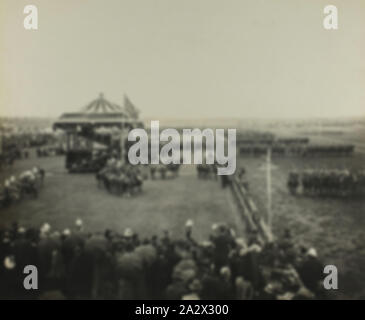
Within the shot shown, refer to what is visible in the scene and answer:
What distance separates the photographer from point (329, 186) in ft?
43.5

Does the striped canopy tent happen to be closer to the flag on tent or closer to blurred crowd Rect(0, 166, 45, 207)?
the flag on tent

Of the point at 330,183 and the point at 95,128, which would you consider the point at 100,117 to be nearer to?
the point at 95,128

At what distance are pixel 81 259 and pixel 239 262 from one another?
2.96 m

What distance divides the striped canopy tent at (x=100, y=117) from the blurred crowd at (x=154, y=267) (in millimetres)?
5462

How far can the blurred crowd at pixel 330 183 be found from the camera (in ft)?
41.7

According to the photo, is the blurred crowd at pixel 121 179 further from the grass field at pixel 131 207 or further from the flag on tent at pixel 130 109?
the flag on tent at pixel 130 109

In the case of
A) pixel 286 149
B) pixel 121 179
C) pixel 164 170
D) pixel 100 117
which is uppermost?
pixel 100 117

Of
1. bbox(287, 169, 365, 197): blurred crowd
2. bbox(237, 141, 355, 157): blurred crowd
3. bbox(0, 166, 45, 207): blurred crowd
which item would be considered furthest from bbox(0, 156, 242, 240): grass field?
bbox(237, 141, 355, 157): blurred crowd

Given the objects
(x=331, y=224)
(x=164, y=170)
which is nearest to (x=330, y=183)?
(x=331, y=224)

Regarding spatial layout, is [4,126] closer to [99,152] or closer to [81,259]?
[99,152]

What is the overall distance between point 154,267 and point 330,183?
8.55 metres

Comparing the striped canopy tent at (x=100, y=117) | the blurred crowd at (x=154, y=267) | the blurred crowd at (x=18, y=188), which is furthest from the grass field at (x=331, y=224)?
the blurred crowd at (x=18, y=188)

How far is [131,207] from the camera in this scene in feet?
38.2

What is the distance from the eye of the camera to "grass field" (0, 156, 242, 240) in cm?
1022
